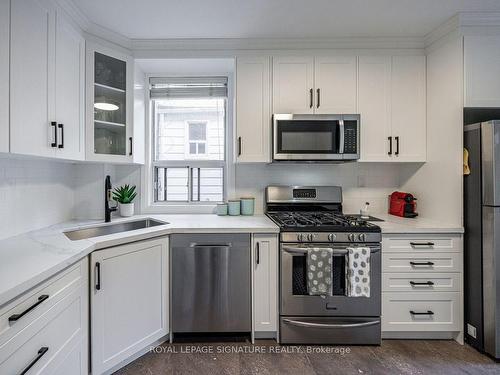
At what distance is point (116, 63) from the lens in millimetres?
2293

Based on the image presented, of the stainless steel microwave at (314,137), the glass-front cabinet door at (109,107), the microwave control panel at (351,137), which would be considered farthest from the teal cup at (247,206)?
the glass-front cabinet door at (109,107)

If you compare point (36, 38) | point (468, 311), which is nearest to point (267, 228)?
point (468, 311)

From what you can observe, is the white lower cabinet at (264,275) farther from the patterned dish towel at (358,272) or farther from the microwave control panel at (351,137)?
the microwave control panel at (351,137)

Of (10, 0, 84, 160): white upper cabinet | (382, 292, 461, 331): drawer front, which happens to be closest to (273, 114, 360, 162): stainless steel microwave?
(382, 292, 461, 331): drawer front

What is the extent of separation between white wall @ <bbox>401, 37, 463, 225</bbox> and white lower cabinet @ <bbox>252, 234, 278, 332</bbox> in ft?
4.64

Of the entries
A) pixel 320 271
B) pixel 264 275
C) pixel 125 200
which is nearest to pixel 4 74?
pixel 125 200

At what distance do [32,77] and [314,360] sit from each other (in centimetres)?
249

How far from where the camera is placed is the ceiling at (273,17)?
194 centimetres

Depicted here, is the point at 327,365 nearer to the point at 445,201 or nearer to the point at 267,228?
the point at 267,228

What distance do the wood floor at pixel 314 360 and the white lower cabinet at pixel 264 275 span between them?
26 centimetres

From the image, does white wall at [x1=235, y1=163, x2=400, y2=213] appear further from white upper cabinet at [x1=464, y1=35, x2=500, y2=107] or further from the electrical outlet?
the electrical outlet

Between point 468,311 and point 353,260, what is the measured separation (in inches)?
38.9

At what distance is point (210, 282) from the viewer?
2.05 meters

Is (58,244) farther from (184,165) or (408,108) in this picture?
(408,108)
